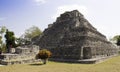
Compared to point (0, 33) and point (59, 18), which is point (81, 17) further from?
point (0, 33)

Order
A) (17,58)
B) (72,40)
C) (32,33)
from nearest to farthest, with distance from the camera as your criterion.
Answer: (17,58) → (72,40) → (32,33)

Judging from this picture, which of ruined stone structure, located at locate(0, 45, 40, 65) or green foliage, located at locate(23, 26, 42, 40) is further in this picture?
green foliage, located at locate(23, 26, 42, 40)

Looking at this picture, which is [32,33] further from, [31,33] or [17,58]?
[17,58]

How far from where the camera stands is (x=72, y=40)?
3228 cm

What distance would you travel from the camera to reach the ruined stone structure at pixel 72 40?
28.8m

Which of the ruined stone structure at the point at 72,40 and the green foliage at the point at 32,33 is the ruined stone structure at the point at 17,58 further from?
the green foliage at the point at 32,33

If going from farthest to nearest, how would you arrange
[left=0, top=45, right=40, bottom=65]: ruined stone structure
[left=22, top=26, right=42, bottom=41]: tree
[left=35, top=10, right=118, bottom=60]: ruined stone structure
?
[left=22, top=26, right=42, bottom=41]: tree
[left=35, top=10, right=118, bottom=60]: ruined stone structure
[left=0, top=45, right=40, bottom=65]: ruined stone structure

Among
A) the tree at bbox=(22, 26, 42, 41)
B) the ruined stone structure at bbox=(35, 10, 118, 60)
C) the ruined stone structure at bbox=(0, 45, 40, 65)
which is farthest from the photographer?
the tree at bbox=(22, 26, 42, 41)

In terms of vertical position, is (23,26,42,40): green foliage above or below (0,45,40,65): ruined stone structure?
above

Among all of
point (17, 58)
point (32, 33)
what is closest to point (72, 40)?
point (17, 58)

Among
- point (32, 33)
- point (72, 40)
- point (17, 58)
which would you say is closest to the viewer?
point (17, 58)

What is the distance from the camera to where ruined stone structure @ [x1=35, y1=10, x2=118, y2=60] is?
28750 millimetres

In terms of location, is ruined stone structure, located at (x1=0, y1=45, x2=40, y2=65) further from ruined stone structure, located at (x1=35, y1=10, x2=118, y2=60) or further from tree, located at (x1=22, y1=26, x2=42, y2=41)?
tree, located at (x1=22, y1=26, x2=42, y2=41)

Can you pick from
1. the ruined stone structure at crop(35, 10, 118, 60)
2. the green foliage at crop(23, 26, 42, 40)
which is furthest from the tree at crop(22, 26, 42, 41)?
the ruined stone structure at crop(35, 10, 118, 60)
